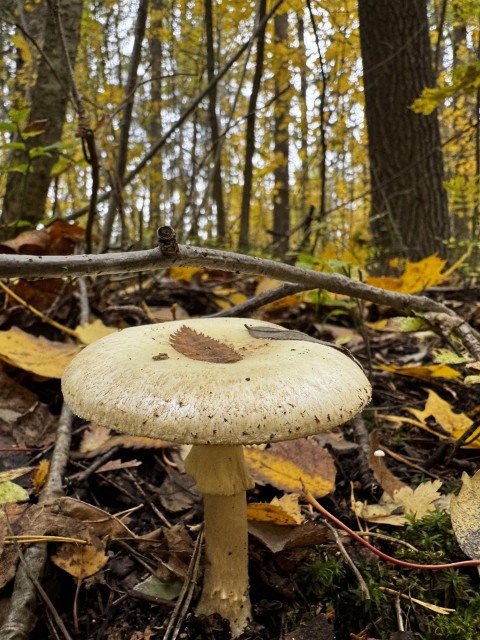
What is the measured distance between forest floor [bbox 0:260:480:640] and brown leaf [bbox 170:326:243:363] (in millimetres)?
578

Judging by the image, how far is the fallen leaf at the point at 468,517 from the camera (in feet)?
4.63

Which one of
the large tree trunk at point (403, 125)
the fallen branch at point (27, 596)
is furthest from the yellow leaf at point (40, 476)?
the large tree trunk at point (403, 125)

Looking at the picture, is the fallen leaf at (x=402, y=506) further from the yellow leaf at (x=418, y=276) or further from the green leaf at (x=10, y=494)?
the yellow leaf at (x=418, y=276)

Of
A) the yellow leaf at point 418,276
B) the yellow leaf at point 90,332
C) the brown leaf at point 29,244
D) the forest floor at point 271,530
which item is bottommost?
the forest floor at point 271,530

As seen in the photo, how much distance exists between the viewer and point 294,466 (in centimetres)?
193

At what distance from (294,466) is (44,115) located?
3825 mm

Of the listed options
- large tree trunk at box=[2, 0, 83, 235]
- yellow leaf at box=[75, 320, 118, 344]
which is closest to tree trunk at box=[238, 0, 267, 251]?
large tree trunk at box=[2, 0, 83, 235]

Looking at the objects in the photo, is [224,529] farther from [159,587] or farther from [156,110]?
[156,110]

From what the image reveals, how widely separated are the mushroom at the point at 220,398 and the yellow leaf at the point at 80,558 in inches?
13.9

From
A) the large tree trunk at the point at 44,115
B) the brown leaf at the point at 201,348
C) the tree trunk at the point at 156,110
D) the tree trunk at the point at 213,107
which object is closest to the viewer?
the brown leaf at the point at 201,348

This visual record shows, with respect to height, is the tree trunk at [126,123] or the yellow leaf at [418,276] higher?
the tree trunk at [126,123]

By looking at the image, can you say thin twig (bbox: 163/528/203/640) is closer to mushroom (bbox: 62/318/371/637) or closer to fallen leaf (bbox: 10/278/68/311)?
mushroom (bbox: 62/318/371/637)

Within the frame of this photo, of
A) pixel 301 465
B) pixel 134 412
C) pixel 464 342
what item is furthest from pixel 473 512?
pixel 134 412

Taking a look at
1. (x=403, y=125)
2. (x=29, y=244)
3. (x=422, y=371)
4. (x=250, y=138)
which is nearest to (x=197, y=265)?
(x=422, y=371)
